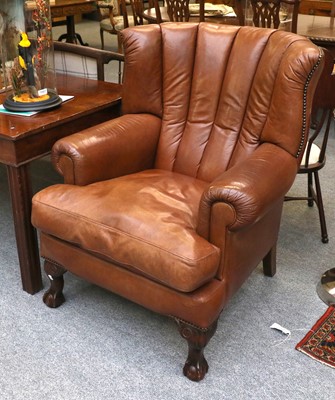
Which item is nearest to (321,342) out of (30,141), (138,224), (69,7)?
(138,224)

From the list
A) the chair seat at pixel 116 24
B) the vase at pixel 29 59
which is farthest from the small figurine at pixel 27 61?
the chair seat at pixel 116 24

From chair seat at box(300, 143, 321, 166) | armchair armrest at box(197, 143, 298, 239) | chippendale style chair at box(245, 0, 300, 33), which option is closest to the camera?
armchair armrest at box(197, 143, 298, 239)

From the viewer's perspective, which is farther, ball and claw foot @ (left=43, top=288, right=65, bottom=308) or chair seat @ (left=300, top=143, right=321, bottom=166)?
chair seat @ (left=300, top=143, right=321, bottom=166)

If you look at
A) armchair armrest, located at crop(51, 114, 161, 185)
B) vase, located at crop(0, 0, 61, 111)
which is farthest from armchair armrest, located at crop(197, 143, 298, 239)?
vase, located at crop(0, 0, 61, 111)

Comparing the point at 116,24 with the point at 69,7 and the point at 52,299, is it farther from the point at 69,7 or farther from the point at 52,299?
the point at 52,299

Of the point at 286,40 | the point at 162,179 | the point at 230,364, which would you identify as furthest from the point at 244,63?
the point at 230,364

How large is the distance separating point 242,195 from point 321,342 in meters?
0.72

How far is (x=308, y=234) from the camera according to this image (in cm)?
253

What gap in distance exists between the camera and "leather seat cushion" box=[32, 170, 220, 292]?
1.54 meters

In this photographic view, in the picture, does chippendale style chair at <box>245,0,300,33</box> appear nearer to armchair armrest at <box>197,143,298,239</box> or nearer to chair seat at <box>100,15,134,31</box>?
armchair armrest at <box>197,143,298,239</box>

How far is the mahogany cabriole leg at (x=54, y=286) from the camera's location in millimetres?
1939

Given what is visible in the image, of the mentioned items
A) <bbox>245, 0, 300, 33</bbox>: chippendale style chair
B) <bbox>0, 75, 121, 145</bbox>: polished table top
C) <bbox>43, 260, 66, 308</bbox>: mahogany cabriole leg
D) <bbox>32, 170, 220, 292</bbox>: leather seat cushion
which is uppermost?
<bbox>245, 0, 300, 33</bbox>: chippendale style chair

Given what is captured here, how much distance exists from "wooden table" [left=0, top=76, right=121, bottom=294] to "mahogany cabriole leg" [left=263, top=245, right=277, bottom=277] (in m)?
0.93

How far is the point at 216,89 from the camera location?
2051 millimetres
